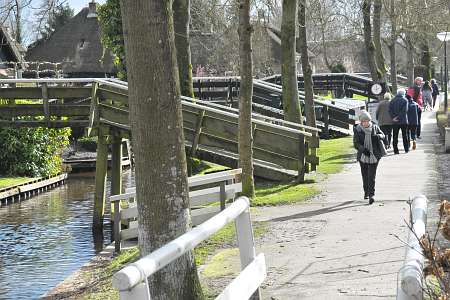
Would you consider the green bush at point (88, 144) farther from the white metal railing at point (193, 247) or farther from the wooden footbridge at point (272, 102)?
the white metal railing at point (193, 247)

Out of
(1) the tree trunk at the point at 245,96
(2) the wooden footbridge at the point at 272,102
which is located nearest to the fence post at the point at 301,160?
(1) the tree trunk at the point at 245,96

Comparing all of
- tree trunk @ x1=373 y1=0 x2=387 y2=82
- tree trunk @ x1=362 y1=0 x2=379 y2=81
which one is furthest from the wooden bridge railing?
tree trunk @ x1=373 y1=0 x2=387 y2=82

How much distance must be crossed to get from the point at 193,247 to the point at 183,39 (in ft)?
57.4

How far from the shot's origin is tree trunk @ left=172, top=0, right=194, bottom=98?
867 inches

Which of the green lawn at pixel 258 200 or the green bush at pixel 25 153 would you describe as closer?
the green lawn at pixel 258 200

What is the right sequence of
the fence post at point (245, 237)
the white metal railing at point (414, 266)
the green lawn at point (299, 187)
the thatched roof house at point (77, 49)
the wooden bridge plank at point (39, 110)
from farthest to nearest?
the thatched roof house at point (77, 49)
the wooden bridge plank at point (39, 110)
the green lawn at point (299, 187)
the fence post at point (245, 237)
the white metal railing at point (414, 266)

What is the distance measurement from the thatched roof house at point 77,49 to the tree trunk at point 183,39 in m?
37.5

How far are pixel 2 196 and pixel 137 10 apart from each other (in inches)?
919

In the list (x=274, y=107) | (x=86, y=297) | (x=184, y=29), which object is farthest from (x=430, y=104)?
(x=86, y=297)

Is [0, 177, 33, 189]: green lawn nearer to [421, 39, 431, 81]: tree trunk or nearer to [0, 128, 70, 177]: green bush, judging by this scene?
[0, 128, 70, 177]: green bush

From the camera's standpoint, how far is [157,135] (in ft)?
21.5

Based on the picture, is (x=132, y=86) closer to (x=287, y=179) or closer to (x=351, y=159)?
(x=287, y=179)

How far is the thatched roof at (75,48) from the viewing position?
62.0 metres

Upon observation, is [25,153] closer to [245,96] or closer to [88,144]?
[88,144]
